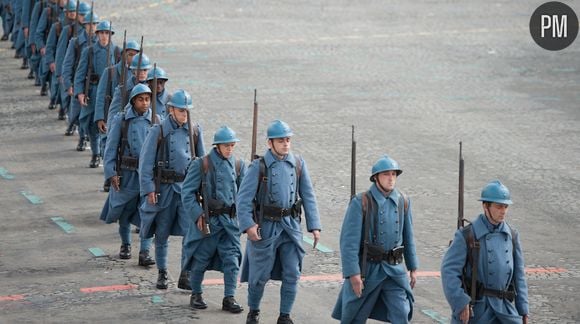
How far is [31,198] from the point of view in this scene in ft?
67.2

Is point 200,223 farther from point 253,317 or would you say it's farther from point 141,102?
point 141,102

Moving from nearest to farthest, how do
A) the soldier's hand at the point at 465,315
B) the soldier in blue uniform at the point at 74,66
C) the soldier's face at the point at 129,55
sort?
the soldier's hand at the point at 465,315 < the soldier's face at the point at 129,55 < the soldier in blue uniform at the point at 74,66

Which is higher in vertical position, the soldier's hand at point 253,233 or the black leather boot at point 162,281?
the soldier's hand at point 253,233

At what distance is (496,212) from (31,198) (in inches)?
373

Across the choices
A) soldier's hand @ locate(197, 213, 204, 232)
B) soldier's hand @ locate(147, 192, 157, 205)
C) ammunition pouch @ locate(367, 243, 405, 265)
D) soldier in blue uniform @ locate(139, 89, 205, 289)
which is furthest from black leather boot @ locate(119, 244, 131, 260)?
ammunition pouch @ locate(367, 243, 405, 265)

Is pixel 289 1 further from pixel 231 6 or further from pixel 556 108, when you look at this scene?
pixel 556 108

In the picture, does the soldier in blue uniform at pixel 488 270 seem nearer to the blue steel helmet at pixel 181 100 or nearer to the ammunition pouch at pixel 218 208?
the ammunition pouch at pixel 218 208

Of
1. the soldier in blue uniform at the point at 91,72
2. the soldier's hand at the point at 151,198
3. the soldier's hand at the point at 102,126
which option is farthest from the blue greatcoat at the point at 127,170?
the soldier in blue uniform at the point at 91,72

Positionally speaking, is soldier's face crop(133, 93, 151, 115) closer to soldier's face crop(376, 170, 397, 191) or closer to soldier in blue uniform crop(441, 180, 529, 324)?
soldier's face crop(376, 170, 397, 191)

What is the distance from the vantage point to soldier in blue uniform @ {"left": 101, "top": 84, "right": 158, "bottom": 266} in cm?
1742

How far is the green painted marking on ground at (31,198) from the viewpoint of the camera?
2021 cm

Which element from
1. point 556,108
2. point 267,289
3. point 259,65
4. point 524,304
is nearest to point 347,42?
point 259,65

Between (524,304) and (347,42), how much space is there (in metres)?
23.2

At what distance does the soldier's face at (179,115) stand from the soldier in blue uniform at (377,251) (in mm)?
3536
